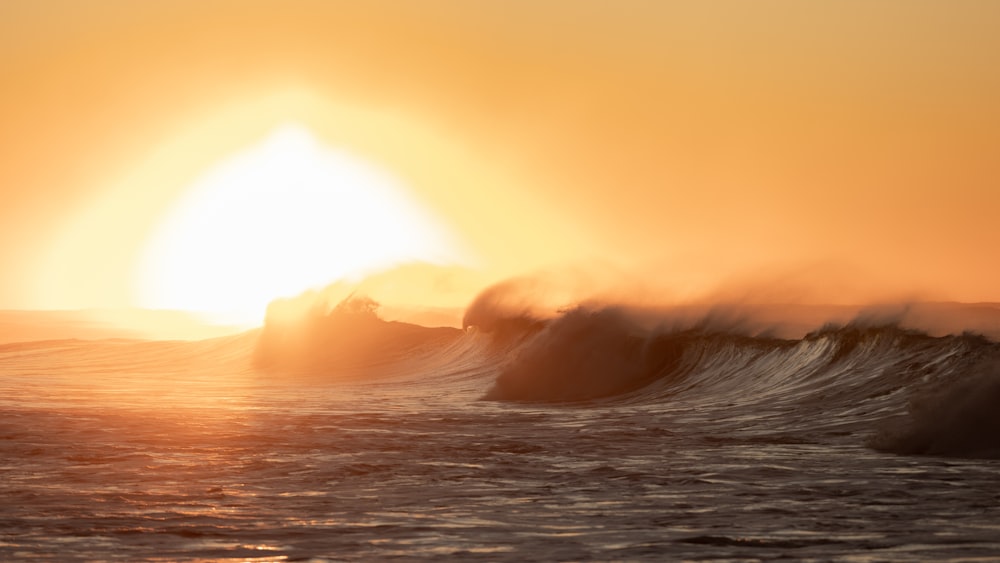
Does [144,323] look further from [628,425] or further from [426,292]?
[628,425]

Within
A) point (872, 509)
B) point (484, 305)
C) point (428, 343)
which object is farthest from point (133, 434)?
point (428, 343)

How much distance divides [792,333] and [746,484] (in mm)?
14284

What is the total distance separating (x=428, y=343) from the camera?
39531mm

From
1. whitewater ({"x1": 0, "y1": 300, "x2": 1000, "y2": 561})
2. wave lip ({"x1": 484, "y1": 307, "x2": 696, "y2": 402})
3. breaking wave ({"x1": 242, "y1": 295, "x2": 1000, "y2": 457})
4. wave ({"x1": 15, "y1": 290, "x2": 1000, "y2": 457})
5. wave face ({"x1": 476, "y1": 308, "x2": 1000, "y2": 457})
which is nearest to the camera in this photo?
whitewater ({"x1": 0, "y1": 300, "x2": 1000, "y2": 561})

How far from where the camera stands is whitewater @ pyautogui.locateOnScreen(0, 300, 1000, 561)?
8.94 meters

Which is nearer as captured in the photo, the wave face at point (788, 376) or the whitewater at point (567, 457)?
the whitewater at point (567, 457)

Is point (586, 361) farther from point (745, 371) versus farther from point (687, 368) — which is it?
point (745, 371)

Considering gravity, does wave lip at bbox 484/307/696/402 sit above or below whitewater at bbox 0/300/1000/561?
Answer: above

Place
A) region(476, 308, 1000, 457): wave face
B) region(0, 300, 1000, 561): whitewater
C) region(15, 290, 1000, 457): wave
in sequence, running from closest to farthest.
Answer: region(0, 300, 1000, 561): whitewater, region(476, 308, 1000, 457): wave face, region(15, 290, 1000, 457): wave

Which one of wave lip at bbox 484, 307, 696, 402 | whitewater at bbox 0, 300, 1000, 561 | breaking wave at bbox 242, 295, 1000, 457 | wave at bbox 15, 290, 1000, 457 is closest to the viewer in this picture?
whitewater at bbox 0, 300, 1000, 561

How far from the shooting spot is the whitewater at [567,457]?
894 cm

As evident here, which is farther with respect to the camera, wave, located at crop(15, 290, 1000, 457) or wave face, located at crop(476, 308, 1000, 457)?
wave, located at crop(15, 290, 1000, 457)

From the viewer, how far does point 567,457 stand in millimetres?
13758

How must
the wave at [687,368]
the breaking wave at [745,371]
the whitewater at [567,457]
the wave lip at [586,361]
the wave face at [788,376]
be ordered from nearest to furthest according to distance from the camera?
1. the whitewater at [567,457]
2. the wave face at [788,376]
3. the breaking wave at [745,371]
4. the wave at [687,368]
5. the wave lip at [586,361]
